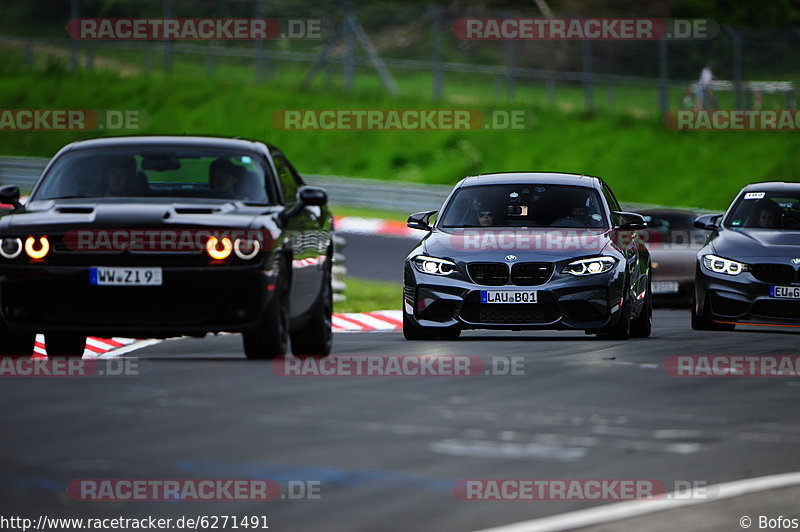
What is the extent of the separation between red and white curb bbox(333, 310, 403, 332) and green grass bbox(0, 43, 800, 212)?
17597 mm

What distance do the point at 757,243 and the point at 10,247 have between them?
8.27 meters

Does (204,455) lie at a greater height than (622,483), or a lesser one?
greater

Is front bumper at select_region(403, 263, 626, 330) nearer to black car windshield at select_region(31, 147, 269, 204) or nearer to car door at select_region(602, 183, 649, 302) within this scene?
car door at select_region(602, 183, 649, 302)

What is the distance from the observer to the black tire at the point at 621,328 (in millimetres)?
14586

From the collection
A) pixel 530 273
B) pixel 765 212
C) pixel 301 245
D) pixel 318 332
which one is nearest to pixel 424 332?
pixel 530 273

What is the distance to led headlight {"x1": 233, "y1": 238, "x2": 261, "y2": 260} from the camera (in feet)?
36.4

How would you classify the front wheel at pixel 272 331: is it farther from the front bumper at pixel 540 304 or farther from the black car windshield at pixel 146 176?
the front bumper at pixel 540 304

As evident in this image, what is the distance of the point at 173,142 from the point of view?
489 inches

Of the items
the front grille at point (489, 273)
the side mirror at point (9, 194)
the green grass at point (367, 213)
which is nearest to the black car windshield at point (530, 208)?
the front grille at point (489, 273)

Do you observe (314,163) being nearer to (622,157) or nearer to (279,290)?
(622,157)

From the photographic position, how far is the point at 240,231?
11.2 meters

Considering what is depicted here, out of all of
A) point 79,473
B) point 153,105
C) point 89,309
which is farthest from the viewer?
point 153,105

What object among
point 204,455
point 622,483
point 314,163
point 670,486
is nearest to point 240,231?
point 204,455

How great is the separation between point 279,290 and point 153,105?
122ft
